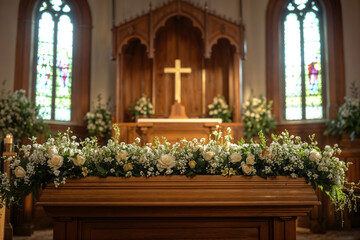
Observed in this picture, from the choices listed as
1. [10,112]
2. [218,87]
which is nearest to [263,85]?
[218,87]

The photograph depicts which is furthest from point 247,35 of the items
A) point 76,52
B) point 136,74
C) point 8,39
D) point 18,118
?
point 18,118

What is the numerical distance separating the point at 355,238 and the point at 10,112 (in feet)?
19.4

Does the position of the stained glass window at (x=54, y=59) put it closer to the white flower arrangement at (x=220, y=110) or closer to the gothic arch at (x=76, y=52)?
the gothic arch at (x=76, y=52)

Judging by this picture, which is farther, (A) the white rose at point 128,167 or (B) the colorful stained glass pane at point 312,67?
(B) the colorful stained glass pane at point 312,67

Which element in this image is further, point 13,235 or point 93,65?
point 93,65

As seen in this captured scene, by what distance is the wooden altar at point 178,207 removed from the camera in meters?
3.25

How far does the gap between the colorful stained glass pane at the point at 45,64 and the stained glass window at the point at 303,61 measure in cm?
497

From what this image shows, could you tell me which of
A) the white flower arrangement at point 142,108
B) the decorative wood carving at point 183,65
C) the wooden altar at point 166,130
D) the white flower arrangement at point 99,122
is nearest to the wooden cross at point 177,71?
the decorative wood carving at point 183,65

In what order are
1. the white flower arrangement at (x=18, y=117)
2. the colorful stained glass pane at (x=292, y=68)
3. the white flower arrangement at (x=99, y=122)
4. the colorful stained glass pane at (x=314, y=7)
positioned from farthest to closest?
the colorful stained glass pane at (x=314, y=7) < the colorful stained glass pane at (x=292, y=68) < the white flower arrangement at (x=99, y=122) < the white flower arrangement at (x=18, y=117)

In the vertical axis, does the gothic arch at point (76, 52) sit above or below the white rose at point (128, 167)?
above

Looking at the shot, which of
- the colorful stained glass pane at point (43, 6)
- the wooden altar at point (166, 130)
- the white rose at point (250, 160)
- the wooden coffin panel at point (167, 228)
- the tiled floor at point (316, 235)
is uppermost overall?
the colorful stained glass pane at point (43, 6)

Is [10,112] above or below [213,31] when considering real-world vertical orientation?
below

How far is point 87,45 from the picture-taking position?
31.6ft

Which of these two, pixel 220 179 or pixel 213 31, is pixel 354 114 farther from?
pixel 220 179
